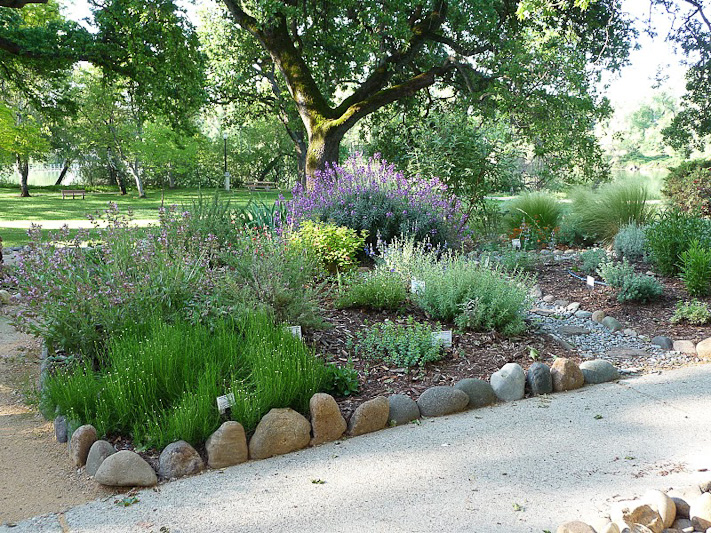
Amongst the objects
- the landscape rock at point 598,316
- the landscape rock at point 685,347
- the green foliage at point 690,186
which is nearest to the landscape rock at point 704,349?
the landscape rock at point 685,347

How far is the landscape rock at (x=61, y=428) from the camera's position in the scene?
10.3 feet

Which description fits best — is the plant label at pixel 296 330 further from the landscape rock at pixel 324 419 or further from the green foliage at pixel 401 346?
the landscape rock at pixel 324 419

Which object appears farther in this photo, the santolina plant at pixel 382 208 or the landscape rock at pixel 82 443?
the santolina plant at pixel 382 208

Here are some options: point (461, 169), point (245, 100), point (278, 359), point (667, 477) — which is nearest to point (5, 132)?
point (245, 100)

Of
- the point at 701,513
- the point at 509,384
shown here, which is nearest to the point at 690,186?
the point at 509,384

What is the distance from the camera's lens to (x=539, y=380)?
12.1 feet

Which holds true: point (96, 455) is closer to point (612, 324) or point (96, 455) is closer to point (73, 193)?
point (612, 324)

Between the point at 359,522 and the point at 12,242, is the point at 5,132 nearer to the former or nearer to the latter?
the point at 12,242

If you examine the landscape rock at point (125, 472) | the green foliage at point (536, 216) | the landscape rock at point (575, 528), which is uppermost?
the green foliage at point (536, 216)

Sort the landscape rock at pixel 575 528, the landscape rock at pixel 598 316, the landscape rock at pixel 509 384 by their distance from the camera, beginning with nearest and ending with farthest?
the landscape rock at pixel 575 528 < the landscape rock at pixel 509 384 < the landscape rock at pixel 598 316

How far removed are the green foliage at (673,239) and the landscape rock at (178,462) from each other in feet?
17.8

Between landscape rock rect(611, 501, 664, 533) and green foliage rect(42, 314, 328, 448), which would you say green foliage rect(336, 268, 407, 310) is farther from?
landscape rock rect(611, 501, 664, 533)

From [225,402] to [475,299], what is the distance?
2.24 meters

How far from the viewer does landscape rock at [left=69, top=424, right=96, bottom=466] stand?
2.87 meters
